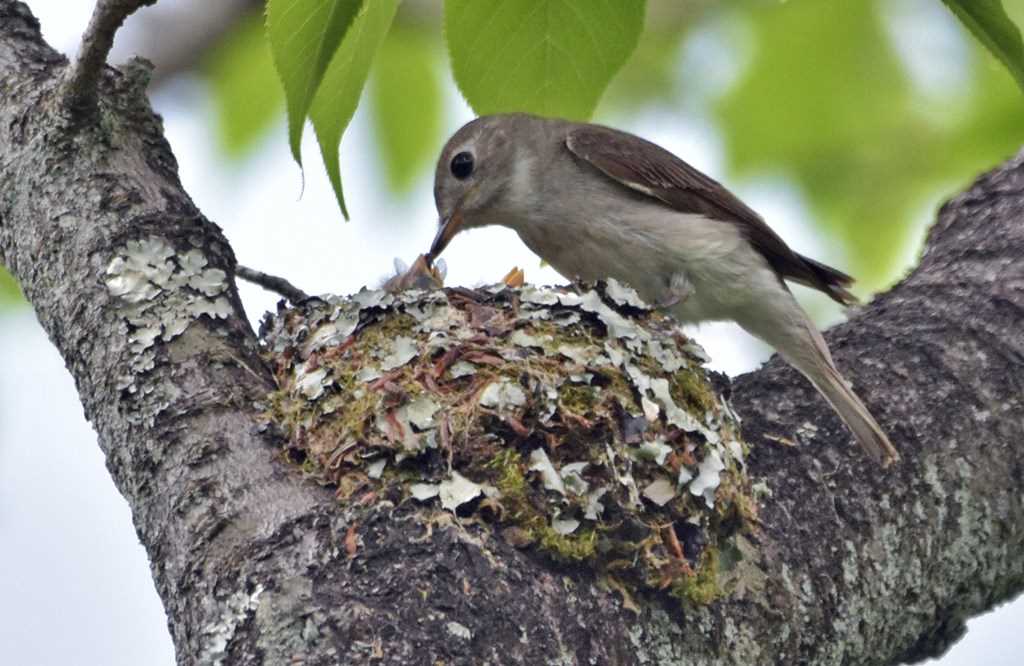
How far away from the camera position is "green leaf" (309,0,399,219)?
2605 mm

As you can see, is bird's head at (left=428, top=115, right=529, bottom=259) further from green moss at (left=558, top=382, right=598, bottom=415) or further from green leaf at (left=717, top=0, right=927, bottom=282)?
green moss at (left=558, top=382, right=598, bottom=415)

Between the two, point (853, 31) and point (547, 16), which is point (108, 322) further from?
point (853, 31)

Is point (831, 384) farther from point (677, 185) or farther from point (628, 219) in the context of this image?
point (677, 185)

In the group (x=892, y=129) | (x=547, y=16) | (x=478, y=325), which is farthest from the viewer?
(x=892, y=129)

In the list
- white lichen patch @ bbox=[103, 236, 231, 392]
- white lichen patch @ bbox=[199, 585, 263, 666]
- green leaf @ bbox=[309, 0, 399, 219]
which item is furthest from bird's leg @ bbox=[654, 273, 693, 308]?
white lichen patch @ bbox=[199, 585, 263, 666]

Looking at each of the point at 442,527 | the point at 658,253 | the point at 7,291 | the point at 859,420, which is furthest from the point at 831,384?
the point at 7,291

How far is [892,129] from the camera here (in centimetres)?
517

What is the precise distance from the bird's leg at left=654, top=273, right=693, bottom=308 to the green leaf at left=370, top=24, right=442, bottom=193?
1040 millimetres

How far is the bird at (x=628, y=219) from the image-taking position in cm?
525

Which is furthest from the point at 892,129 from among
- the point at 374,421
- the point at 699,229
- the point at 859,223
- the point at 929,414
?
the point at 374,421

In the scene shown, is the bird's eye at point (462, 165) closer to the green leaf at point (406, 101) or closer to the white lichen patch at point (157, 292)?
the green leaf at point (406, 101)

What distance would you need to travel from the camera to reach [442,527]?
284cm

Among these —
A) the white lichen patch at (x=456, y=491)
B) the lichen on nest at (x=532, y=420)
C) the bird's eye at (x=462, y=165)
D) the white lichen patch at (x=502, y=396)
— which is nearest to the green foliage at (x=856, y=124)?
the lichen on nest at (x=532, y=420)

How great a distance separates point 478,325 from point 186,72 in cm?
187
